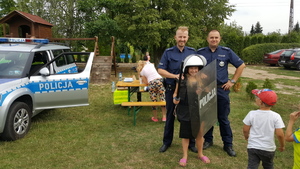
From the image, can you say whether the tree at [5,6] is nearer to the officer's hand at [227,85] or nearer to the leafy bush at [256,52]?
the leafy bush at [256,52]

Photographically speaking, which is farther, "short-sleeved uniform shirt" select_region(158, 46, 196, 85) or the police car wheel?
the police car wheel

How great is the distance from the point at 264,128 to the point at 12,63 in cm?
459

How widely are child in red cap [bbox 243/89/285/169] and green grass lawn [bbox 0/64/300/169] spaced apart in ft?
3.30

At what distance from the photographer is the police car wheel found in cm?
417

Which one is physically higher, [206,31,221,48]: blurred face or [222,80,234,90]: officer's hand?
[206,31,221,48]: blurred face

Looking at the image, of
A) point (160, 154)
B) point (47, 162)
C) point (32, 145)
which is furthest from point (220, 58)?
point (32, 145)

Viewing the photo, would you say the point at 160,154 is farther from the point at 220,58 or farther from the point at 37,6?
the point at 37,6

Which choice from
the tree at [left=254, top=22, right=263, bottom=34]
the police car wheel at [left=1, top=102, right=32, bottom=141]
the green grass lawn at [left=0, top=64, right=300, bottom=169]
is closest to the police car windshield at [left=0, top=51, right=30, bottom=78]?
the police car wheel at [left=1, top=102, right=32, bottom=141]

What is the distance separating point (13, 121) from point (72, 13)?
816 inches

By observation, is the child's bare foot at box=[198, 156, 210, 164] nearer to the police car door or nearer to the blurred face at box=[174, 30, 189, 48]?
the blurred face at box=[174, 30, 189, 48]

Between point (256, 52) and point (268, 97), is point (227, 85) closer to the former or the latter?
point (268, 97)

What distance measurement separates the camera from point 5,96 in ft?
13.3

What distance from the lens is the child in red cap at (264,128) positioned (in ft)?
8.16

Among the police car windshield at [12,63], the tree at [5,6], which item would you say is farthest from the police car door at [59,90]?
the tree at [5,6]
